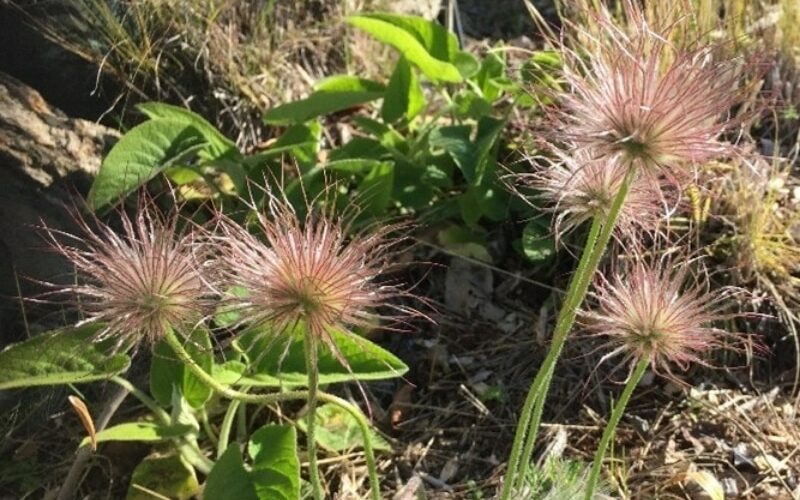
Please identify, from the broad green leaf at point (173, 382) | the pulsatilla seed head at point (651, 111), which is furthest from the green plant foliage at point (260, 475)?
the pulsatilla seed head at point (651, 111)

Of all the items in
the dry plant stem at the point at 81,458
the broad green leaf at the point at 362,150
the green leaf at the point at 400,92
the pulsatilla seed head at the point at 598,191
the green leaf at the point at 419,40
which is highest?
the green leaf at the point at 419,40

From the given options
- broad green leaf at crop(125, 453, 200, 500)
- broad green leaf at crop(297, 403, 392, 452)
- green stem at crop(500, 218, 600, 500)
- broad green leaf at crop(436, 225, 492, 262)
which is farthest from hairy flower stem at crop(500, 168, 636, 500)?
broad green leaf at crop(436, 225, 492, 262)

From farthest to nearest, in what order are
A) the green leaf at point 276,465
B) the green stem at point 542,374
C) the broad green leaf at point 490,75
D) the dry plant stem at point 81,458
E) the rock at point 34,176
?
the broad green leaf at point 490,75 < the rock at point 34,176 < the dry plant stem at point 81,458 < the green leaf at point 276,465 < the green stem at point 542,374

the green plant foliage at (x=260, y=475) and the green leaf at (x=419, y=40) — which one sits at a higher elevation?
the green leaf at (x=419, y=40)

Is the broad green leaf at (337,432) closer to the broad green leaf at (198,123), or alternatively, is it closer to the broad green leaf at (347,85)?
the broad green leaf at (198,123)

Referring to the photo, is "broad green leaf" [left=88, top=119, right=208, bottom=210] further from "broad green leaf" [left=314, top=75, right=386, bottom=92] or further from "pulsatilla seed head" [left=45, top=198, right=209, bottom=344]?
"pulsatilla seed head" [left=45, top=198, right=209, bottom=344]

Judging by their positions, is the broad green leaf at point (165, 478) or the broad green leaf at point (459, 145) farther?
the broad green leaf at point (459, 145)

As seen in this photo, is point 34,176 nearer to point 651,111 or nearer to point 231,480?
point 231,480

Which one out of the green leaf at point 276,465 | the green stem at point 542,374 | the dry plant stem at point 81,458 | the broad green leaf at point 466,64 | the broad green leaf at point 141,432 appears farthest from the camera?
the broad green leaf at point 466,64
